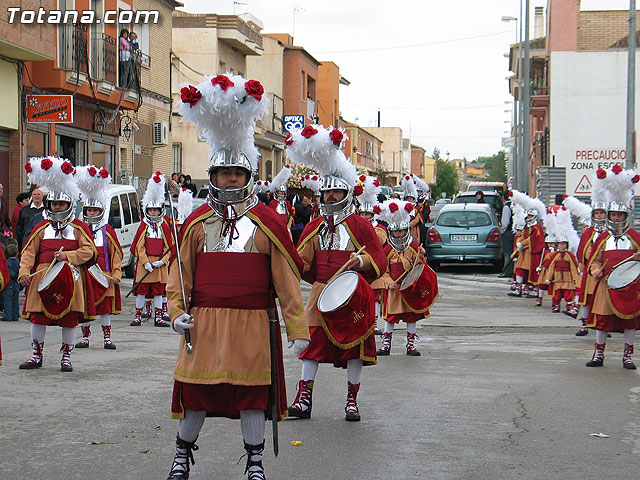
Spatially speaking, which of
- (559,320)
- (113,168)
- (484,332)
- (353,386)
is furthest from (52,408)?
(113,168)

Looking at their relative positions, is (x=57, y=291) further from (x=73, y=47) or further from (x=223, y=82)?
(x=73, y=47)

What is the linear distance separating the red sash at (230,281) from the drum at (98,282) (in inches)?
194

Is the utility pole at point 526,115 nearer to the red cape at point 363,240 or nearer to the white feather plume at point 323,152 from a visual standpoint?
the white feather plume at point 323,152

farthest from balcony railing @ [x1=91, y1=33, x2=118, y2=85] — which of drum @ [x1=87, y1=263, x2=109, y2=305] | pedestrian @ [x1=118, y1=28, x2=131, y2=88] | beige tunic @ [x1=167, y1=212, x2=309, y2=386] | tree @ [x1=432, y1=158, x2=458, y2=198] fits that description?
tree @ [x1=432, y1=158, x2=458, y2=198]

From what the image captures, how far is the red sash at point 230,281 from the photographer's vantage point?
5316 mm

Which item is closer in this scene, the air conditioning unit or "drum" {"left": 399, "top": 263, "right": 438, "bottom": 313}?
"drum" {"left": 399, "top": 263, "right": 438, "bottom": 313}

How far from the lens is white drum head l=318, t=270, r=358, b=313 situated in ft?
23.4

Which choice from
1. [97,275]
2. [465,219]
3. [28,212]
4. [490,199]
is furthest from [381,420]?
[490,199]

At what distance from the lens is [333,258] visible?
7449mm

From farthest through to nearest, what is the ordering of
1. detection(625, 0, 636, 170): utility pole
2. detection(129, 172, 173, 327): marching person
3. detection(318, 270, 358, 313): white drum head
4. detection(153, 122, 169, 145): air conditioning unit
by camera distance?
detection(153, 122, 169, 145): air conditioning unit
detection(625, 0, 636, 170): utility pole
detection(129, 172, 173, 327): marching person
detection(318, 270, 358, 313): white drum head

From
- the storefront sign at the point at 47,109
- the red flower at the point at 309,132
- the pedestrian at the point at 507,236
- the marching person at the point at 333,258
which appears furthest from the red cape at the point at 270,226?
the pedestrian at the point at 507,236

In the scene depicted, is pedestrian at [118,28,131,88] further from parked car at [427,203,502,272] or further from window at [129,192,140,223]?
parked car at [427,203,502,272]

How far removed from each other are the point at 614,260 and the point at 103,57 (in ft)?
59.3

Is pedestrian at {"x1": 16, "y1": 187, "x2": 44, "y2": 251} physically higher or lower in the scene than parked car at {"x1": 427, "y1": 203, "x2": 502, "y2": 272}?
higher
